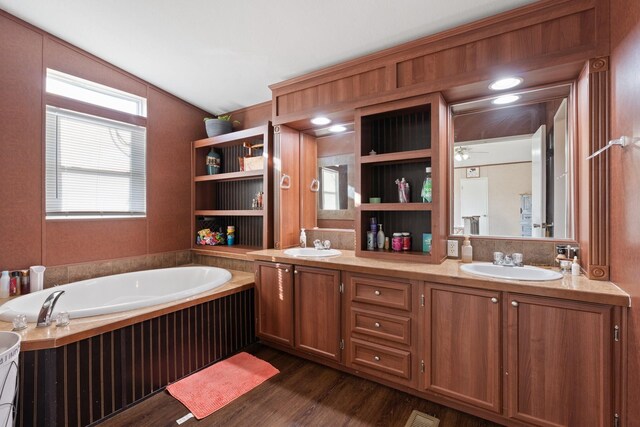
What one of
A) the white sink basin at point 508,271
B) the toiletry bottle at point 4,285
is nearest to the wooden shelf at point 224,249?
the toiletry bottle at point 4,285

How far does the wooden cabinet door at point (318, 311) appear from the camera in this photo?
2.19m

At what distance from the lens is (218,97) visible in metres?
3.31

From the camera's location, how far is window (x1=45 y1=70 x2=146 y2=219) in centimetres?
252

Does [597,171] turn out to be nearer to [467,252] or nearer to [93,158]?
[467,252]

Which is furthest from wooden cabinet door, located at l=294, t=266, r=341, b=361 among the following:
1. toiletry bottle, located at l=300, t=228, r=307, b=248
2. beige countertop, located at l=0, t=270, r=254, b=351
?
beige countertop, located at l=0, t=270, r=254, b=351

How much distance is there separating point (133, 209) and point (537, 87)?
3692mm

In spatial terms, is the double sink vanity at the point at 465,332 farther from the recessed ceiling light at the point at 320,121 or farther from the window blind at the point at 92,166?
the window blind at the point at 92,166

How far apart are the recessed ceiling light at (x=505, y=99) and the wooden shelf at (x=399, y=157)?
627 mm

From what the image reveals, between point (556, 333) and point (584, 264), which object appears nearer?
point (556, 333)

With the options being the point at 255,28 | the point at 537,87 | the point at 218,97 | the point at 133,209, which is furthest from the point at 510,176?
the point at 133,209

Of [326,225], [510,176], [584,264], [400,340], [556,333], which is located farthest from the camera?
[326,225]

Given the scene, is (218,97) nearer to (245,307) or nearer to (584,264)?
(245,307)

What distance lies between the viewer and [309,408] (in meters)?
1.83

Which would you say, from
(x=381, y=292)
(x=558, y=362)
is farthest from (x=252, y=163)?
(x=558, y=362)
